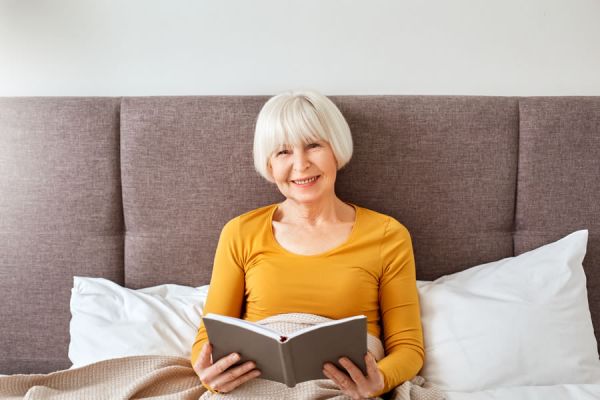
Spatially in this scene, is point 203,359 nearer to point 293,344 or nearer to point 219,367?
point 219,367

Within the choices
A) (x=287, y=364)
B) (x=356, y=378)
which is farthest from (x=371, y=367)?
(x=287, y=364)

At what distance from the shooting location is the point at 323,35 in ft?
6.27

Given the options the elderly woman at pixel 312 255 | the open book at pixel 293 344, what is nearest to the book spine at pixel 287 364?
the open book at pixel 293 344

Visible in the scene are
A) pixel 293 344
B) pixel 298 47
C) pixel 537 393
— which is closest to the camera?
pixel 293 344

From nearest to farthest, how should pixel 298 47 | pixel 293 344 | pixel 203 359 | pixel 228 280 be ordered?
1. pixel 293 344
2. pixel 203 359
3. pixel 228 280
4. pixel 298 47

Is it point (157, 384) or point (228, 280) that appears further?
point (228, 280)

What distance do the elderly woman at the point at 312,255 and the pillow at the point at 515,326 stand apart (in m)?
0.09

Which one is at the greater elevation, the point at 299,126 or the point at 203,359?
the point at 299,126

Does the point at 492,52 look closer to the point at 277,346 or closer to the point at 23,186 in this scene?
→ the point at 277,346

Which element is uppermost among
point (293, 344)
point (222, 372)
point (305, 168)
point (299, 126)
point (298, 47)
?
point (298, 47)

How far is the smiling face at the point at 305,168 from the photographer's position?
5.01 ft

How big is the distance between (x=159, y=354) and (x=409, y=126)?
3.16 feet

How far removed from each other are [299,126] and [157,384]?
74 cm

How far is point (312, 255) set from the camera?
1552 mm
